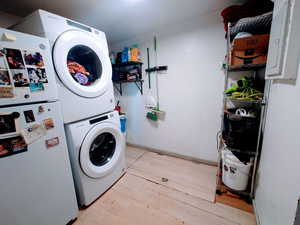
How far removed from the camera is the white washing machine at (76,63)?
104 cm

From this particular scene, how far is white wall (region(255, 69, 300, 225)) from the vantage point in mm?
658

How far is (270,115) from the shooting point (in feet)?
3.43

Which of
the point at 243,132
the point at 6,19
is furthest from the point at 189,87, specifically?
the point at 6,19

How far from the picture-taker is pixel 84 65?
149 cm

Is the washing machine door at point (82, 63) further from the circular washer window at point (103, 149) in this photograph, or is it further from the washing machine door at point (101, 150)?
the circular washer window at point (103, 149)

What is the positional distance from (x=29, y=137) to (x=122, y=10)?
152 centimetres

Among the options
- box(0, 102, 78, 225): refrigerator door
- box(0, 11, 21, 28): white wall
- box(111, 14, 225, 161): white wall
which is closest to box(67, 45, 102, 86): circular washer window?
box(0, 102, 78, 225): refrigerator door

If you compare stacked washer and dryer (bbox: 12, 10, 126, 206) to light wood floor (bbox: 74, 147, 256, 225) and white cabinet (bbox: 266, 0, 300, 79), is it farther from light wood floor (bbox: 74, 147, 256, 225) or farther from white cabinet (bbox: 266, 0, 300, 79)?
white cabinet (bbox: 266, 0, 300, 79)

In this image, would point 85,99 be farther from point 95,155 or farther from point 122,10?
point 122,10

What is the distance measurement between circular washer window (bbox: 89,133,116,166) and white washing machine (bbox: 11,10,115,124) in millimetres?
344

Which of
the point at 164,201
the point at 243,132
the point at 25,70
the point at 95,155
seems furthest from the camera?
the point at 95,155

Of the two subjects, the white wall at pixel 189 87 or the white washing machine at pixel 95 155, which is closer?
the white washing machine at pixel 95 155

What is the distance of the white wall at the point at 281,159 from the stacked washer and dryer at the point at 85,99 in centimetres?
142

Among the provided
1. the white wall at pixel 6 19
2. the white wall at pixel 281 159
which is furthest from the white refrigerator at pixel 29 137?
the white wall at pixel 281 159
